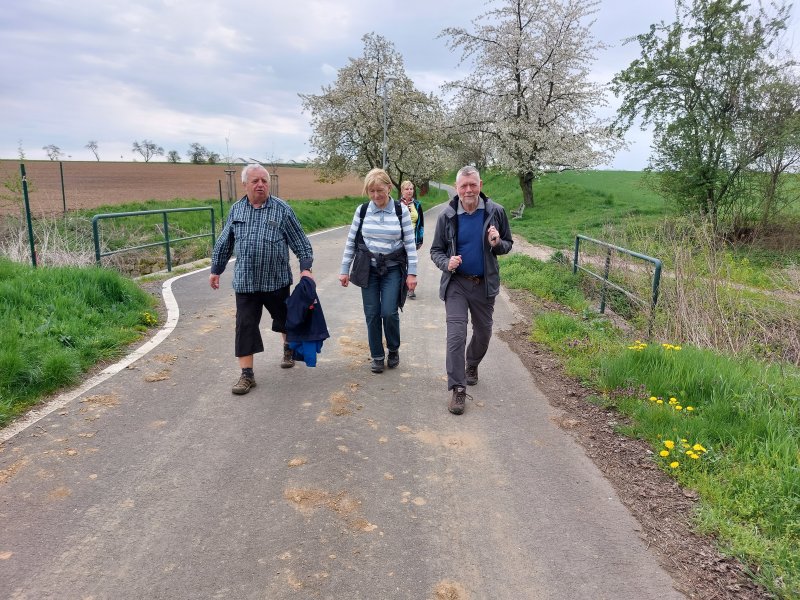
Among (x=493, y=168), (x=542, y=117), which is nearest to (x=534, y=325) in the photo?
(x=542, y=117)

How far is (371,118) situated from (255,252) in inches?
1283

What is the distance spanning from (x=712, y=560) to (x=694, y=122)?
18.6m

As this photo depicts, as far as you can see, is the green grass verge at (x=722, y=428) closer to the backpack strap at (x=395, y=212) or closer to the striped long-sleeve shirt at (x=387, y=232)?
the striped long-sleeve shirt at (x=387, y=232)

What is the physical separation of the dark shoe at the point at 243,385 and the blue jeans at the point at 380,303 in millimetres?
1185

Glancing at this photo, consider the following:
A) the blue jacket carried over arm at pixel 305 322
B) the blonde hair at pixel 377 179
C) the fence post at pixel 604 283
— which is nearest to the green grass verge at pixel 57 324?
the blue jacket carried over arm at pixel 305 322

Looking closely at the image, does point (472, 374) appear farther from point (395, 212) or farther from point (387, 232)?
point (395, 212)

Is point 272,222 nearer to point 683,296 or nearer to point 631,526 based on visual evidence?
point 631,526

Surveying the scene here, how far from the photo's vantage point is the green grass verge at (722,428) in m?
2.89

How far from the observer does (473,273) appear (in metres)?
4.58

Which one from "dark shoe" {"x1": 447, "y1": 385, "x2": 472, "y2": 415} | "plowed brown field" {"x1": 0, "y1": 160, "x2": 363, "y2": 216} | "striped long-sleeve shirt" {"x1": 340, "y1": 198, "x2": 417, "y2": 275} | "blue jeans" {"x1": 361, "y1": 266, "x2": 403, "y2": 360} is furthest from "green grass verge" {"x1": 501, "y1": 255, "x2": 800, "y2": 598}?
"plowed brown field" {"x1": 0, "y1": 160, "x2": 363, "y2": 216}

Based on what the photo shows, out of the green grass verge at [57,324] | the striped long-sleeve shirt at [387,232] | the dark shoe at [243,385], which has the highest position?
the striped long-sleeve shirt at [387,232]

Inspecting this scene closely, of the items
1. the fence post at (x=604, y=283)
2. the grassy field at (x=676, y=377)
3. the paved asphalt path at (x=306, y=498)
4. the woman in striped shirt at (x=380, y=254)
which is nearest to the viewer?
the paved asphalt path at (x=306, y=498)

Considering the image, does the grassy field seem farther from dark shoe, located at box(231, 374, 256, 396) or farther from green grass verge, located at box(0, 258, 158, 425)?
dark shoe, located at box(231, 374, 256, 396)

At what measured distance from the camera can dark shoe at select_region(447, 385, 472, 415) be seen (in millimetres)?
4422
